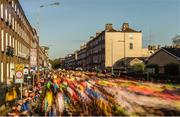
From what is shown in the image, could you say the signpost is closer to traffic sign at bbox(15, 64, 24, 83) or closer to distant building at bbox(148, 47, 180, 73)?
traffic sign at bbox(15, 64, 24, 83)

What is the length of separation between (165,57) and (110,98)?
65.2m

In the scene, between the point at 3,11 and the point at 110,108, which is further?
the point at 3,11

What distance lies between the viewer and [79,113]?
16.7 m

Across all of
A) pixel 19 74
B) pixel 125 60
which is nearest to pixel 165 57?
pixel 125 60

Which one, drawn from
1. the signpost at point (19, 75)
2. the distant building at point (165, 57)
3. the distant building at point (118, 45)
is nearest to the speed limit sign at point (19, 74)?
the signpost at point (19, 75)

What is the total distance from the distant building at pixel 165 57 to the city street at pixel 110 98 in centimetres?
5576

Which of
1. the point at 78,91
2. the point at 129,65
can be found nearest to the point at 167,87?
the point at 78,91

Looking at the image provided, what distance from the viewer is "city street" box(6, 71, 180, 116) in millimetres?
13719

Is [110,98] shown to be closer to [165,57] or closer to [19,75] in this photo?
[19,75]

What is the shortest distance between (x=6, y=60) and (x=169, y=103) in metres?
42.4

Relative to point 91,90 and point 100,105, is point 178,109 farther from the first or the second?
point 91,90

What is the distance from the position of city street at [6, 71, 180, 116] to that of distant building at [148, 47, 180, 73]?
5576cm

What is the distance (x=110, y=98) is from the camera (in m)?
15.8

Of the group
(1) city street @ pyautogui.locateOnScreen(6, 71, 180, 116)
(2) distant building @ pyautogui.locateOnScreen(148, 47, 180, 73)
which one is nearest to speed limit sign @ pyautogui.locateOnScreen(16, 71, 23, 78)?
(1) city street @ pyautogui.locateOnScreen(6, 71, 180, 116)
